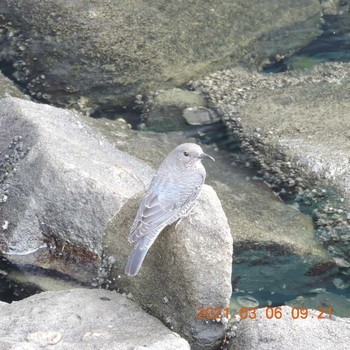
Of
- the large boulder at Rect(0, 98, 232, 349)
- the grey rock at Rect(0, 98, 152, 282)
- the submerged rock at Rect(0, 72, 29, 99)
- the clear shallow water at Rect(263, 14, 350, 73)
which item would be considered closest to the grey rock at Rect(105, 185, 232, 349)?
the large boulder at Rect(0, 98, 232, 349)

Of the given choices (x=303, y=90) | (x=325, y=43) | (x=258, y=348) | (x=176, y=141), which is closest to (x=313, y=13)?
(x=325, y=43)

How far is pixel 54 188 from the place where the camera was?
21.2 ft

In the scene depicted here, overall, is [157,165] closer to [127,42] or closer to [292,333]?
[127,42]

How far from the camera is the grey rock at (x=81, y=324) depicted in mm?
5051

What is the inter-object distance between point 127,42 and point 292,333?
5480 mm

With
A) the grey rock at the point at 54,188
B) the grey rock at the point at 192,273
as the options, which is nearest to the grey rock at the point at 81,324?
the grey rock at the point at 192,273

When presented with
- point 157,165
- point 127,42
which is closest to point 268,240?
point 157,165

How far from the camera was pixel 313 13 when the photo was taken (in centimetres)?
1126

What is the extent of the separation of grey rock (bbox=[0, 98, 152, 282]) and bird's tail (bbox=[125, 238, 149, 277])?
2.91 ft

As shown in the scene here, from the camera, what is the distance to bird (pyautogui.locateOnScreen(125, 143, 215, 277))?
547 cm

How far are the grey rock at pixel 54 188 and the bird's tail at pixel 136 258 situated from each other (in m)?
0.89

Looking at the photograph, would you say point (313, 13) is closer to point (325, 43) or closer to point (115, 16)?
point (325, 43)

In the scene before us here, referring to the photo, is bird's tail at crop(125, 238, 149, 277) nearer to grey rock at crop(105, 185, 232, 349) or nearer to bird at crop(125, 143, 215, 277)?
bird at crop(125, 143, 215, 277)

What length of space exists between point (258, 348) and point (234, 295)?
135cm
